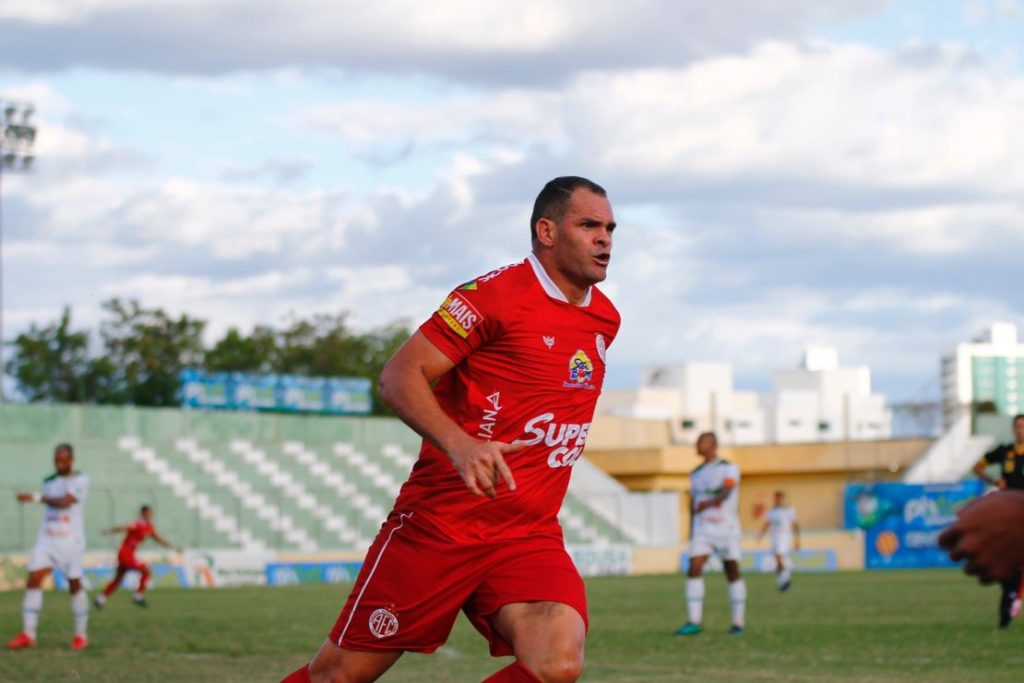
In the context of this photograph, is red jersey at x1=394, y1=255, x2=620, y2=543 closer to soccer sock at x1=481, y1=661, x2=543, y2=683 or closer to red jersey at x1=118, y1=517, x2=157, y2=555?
soccer sock at x1=481, y1=661, x2=543, y2=683

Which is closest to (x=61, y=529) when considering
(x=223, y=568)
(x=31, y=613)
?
(x=31, y=613)

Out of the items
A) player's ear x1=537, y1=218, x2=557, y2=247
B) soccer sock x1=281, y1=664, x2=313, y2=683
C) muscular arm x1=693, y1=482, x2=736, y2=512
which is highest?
player's ear x1=537, y1=218, x2=557, y2=247

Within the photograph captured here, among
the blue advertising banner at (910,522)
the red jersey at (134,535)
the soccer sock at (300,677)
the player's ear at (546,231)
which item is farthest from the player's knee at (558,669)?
the blue advertising banner at (910,522)

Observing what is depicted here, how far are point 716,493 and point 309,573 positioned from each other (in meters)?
26.2

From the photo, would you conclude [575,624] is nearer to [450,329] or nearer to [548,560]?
[548,560]

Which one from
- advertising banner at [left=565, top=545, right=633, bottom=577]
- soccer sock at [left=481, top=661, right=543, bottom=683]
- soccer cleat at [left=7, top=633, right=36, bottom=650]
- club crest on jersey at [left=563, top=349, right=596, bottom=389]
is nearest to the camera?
soccer sock at [left=481, top=661, right=543, bottom=683]

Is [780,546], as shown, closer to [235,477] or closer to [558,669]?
[235,477]

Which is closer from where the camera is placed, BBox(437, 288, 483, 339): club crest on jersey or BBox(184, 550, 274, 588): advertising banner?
BBox(437, 288, 483, 339): club crest on jersey

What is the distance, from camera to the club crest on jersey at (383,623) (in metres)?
6.97

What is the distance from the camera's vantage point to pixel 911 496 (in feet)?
181

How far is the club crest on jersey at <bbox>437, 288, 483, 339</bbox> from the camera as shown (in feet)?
22.8

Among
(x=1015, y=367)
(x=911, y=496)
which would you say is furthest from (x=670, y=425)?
(x=1015, y=367)

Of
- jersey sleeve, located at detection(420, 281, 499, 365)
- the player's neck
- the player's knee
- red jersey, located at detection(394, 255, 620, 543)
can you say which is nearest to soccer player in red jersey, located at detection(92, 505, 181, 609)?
red jersey, located at detection(394, 255, 620, 543)

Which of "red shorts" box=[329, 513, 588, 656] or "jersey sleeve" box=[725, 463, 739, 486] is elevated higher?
"jersey sleeve" box=[725, 463, 739, 486]
